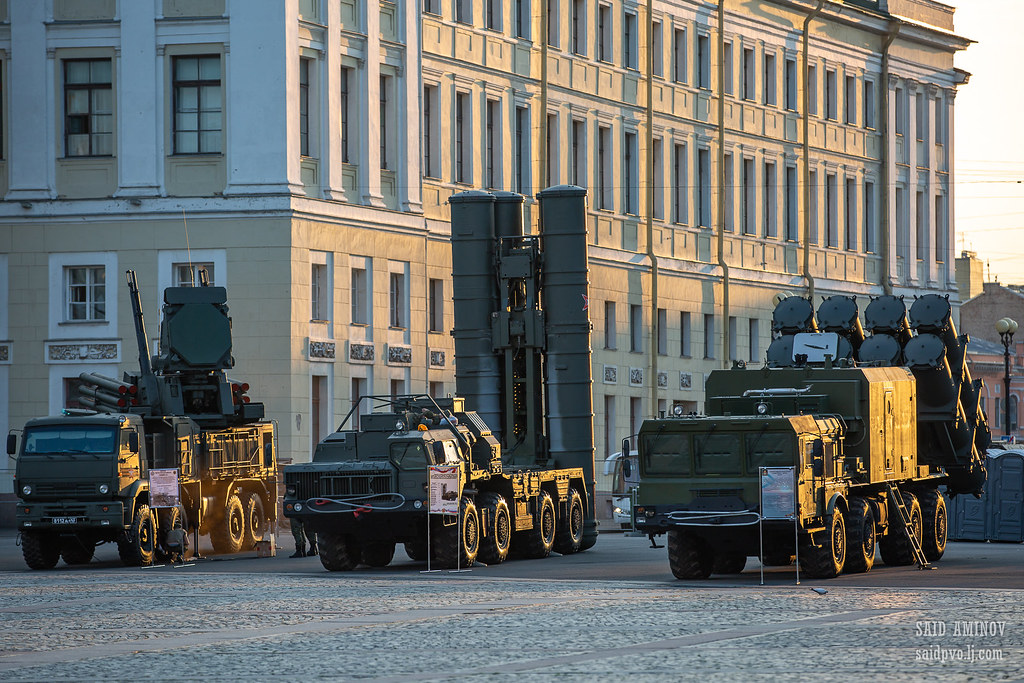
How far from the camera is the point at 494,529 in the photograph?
3528 cm

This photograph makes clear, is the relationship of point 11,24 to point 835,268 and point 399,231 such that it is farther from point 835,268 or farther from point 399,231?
point 835,268

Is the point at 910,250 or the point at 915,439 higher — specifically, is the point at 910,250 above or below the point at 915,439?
above

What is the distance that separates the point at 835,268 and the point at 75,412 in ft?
155

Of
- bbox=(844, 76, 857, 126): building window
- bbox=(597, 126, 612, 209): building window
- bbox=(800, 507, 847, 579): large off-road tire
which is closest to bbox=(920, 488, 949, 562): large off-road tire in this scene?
bbox=(800, 507, 847, 579): large off-road tire

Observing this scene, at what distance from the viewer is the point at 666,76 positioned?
69938 millimetres

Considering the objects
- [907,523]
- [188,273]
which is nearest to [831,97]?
[188,273]

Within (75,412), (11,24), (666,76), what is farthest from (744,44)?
(75,412)

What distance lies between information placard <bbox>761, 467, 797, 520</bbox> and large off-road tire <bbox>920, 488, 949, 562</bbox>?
699 cm

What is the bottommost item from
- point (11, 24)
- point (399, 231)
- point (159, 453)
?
point (159, 453)

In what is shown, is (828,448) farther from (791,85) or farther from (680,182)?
(791,85)

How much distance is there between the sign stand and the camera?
29297 mm

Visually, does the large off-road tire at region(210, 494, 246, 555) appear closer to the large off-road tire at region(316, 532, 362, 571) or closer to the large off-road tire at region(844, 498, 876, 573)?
the large off-road tire at region(316, 532, 362, 571)

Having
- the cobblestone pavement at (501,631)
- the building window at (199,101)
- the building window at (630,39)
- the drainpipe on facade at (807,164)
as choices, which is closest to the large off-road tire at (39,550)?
the cobblestone pavement at (501,631)

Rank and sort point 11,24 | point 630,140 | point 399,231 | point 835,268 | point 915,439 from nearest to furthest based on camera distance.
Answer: point 915,439, point 11,24, point 399,231, point 630,140, point 835,268
